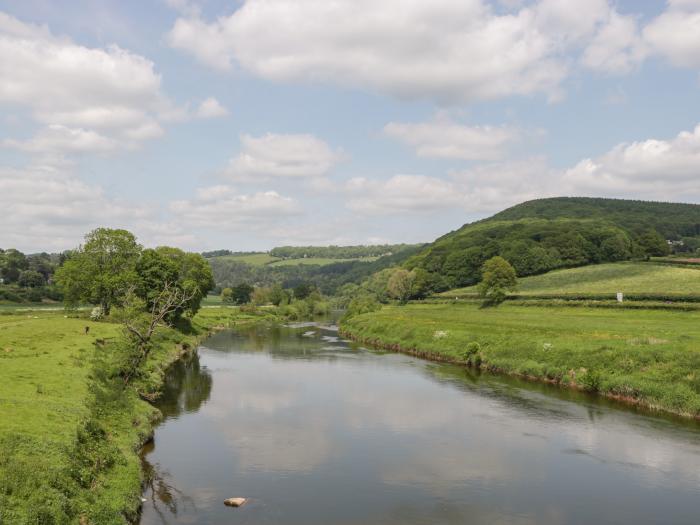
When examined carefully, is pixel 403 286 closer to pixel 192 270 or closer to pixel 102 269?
pixel 192 270

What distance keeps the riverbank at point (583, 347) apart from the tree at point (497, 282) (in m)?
15.7

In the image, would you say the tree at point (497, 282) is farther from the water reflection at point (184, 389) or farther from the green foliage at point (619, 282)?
the water reflection at point (184, 389)

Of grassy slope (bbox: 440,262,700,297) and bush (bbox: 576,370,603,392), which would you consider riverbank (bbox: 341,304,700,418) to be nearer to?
bush (bbox: 576,370,603,392)

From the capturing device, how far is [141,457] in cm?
3123

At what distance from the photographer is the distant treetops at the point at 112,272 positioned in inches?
3504

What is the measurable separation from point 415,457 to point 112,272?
251 ft

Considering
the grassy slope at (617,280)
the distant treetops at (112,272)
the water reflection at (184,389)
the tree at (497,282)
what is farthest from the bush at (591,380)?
the tree at (497,282)

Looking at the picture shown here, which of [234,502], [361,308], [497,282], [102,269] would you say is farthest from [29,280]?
[234,502]

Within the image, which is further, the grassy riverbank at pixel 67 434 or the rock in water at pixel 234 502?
the rock in water at pixel 234 502

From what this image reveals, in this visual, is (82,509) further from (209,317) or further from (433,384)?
(209,317)

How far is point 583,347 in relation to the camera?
180ft

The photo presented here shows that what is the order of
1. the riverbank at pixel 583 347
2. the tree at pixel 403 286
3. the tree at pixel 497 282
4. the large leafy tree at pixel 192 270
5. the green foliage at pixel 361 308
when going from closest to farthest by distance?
the riverbank at pixel 583 347, the large leafy tree at pixel 192 270, the tree at pixel 497 282, the green foliage at pixel 361 308, the tree at pixel 403 286

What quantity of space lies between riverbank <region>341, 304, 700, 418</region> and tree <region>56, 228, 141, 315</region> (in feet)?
146

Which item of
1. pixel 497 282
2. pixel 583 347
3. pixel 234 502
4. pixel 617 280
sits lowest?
pixel 234 502
